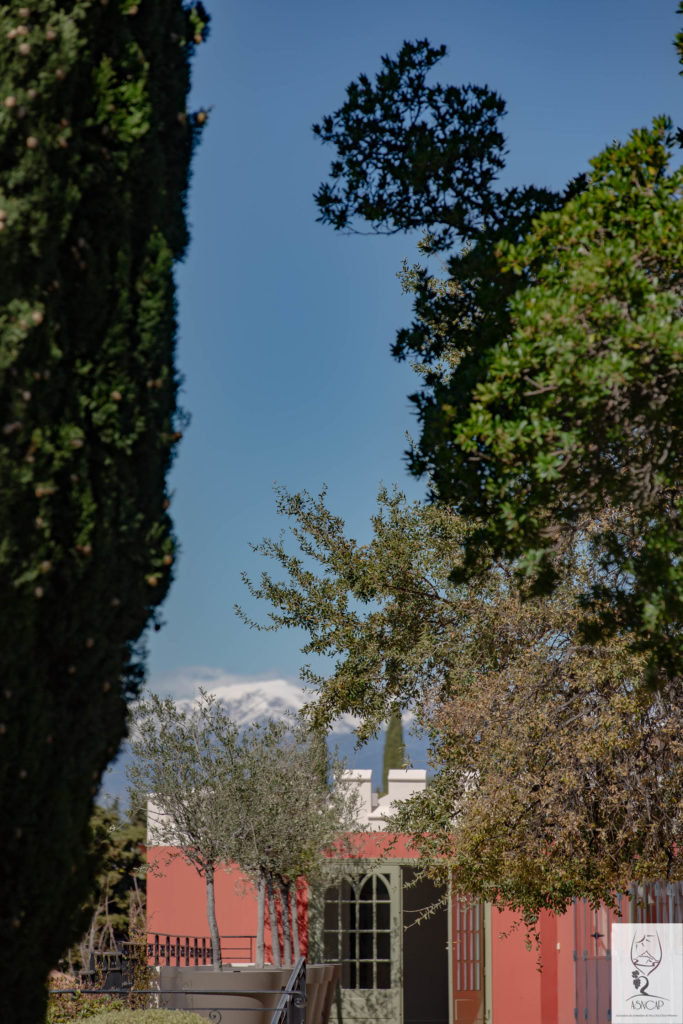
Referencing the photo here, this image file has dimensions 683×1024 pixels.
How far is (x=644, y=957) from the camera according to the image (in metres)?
7.59

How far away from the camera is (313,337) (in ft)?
36.0

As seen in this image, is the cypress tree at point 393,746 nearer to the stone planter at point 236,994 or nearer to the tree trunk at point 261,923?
the tree trunk at point 261,923

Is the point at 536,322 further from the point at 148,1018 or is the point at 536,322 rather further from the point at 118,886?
the point at 118,886

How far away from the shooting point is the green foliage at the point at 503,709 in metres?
8.77

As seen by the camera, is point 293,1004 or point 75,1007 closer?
point 293,1004

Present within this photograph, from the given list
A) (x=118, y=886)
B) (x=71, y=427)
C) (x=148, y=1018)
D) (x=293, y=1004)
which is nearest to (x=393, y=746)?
(x=118, y=886)

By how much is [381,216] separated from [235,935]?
42.2 ft

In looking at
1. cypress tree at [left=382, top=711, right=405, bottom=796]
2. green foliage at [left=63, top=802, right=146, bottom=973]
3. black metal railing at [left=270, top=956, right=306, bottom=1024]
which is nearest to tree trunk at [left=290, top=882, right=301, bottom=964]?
green foliage at [left=63, top=802, right=146, bottom=973]

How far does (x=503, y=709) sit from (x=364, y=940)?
8259 mm

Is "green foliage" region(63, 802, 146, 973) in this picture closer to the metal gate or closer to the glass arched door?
the glass arched door

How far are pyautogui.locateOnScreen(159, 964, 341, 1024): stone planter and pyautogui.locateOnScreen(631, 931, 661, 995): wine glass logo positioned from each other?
276 centimetres

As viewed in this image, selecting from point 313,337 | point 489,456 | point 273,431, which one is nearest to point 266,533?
point 273,431

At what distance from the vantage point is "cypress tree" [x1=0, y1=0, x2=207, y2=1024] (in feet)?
12.6
